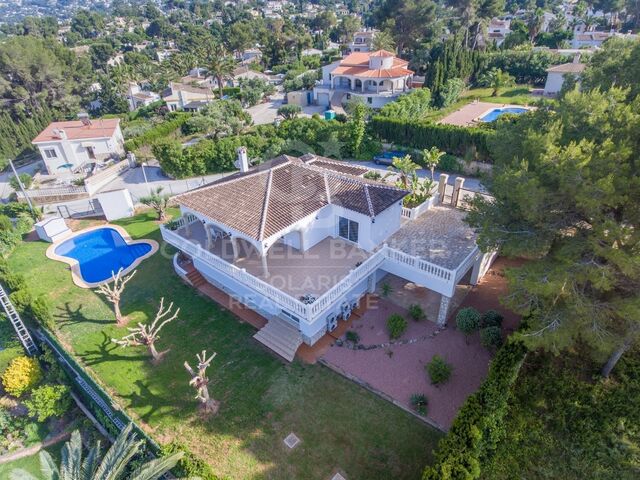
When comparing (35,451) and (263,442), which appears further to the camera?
(35,451)

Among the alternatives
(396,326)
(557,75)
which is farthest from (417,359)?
(557,75)

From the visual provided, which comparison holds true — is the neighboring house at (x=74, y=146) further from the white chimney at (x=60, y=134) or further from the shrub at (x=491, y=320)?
the shrub at (x=491, y=320)

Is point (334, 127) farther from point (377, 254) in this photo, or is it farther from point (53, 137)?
point (53, 137)

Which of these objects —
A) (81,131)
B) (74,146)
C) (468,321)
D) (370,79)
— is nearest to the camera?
(468,321)

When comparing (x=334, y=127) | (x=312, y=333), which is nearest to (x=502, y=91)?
(x=334, y=127)

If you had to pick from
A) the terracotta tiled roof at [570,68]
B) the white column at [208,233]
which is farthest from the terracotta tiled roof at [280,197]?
the terracotta tiled roof at [570,68]

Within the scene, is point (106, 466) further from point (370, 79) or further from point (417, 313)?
point (370, 79)

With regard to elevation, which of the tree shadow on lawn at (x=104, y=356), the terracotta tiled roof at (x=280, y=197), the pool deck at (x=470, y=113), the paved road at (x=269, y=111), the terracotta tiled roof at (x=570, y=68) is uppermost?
the terracotta tiled roof at (x=280, y=197)
